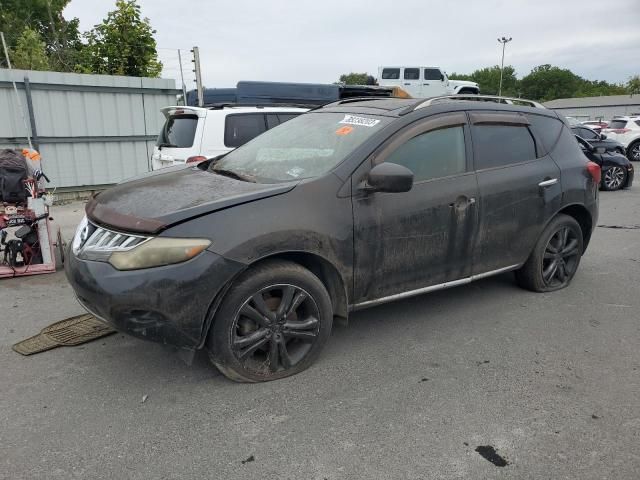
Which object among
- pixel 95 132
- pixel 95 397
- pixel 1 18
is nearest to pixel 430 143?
pixel 95 397

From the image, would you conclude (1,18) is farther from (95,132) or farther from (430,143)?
(430,143)

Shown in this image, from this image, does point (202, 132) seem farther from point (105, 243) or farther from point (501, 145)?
point (105, 243)

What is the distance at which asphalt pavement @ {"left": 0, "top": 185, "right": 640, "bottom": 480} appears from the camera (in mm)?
2449

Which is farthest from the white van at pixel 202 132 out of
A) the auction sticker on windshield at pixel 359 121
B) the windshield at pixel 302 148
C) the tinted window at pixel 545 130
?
the tinted window at pixel 545 130

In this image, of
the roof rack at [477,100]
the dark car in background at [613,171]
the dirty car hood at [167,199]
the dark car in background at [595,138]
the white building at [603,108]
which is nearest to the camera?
the dirty car hood at [167,199]

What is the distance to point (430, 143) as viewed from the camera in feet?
12.4

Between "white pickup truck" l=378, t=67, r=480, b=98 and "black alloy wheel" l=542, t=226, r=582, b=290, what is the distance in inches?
704

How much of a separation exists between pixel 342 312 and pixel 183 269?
1.17 meters

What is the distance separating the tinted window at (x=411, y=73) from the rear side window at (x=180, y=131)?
16989mm

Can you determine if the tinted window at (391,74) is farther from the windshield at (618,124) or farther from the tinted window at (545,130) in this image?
the tinted window at (545,130)

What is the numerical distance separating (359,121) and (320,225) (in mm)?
1047

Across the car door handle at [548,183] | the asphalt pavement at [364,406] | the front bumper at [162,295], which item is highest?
the car door handle at [548,183]

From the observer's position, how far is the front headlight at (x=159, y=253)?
9.03 ft

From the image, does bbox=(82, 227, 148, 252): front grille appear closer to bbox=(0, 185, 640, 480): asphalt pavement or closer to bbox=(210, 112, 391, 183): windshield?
bbox=(0, 185, 640, 480): asphalt pavement
